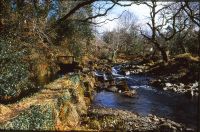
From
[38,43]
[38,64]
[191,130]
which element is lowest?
[191,130]

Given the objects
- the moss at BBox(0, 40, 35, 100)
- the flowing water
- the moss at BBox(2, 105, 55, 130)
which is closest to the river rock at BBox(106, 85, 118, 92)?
the flowing water

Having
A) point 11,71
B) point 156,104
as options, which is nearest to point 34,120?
point 11,71

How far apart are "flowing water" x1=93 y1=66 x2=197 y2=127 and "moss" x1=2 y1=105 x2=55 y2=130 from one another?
22.6 ft

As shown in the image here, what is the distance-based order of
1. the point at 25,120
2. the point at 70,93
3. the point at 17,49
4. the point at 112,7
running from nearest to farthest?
the point at 25,120 → the point at 17,49 → the point at 70,93 → the point at 112,7

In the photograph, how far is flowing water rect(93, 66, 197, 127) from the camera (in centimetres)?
1520

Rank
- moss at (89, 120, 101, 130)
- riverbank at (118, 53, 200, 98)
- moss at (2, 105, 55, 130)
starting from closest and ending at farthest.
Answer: moss at (2, 105, 55, 130) < moss at (89, 120, 101, 130) < riverbank at (118, 53, 200, 98)

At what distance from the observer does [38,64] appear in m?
14.3

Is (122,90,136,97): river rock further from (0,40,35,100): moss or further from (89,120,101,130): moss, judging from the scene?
(0,40,35,100): moss

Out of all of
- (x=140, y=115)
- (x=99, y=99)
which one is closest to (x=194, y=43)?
(x=99, y=99)

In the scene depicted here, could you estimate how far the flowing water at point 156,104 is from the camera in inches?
599

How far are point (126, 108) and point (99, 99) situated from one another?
2.50 metres

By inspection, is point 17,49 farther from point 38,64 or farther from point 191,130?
point 191,130

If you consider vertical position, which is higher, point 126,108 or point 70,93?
point 70,93

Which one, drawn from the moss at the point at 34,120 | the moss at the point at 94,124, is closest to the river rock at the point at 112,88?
the moss at the point at 94,124
